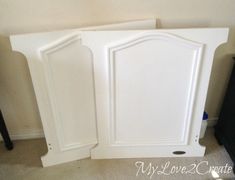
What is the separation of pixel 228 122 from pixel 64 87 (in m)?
1.16

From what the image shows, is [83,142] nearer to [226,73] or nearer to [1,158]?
[1,158]

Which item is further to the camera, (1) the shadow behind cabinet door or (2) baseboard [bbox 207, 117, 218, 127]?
(2) baseboard [bbox 207, 117, 218, 127]

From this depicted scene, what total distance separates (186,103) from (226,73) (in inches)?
19.3

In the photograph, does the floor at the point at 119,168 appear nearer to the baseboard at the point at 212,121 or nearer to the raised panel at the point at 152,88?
the raised panel at the point at 152,88

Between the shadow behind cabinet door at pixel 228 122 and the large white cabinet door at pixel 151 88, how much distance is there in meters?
0.18

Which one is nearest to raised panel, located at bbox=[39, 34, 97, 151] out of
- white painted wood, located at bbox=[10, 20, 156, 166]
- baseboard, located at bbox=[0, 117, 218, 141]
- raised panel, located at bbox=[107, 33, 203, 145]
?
white painted wood, located at bbox=[10, 20, 156, 166]

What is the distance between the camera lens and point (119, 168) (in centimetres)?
159

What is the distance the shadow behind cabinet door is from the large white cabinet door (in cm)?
18

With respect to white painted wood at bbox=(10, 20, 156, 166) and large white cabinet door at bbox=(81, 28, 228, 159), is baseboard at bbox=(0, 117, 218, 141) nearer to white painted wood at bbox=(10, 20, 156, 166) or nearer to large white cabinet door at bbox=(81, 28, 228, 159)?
white painted wood at bbox=(10, 20, 156, 166)

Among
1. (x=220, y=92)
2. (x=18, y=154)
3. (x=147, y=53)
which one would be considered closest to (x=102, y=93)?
(x=147, y=53)

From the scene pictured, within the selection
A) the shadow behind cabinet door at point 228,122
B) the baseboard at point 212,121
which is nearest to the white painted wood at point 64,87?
the shadow behind cabinet door at point 228,122

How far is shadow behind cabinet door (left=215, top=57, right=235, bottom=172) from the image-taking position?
1578mm

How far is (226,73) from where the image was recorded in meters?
1.71

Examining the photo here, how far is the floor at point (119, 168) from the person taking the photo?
1538mm
